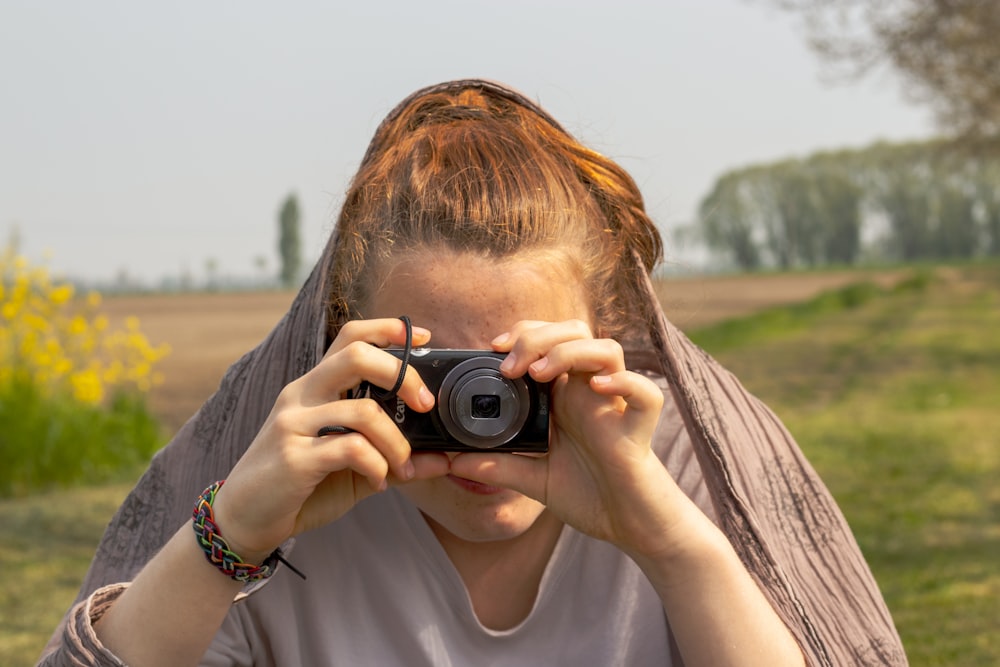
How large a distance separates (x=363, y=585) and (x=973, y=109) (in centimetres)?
1087

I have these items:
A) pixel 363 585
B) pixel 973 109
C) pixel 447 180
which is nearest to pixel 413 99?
pixel 447 180

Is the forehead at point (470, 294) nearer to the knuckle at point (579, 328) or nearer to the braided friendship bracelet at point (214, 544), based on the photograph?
the knuckle at point (579, 328)

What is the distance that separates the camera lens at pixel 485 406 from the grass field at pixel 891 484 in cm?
70

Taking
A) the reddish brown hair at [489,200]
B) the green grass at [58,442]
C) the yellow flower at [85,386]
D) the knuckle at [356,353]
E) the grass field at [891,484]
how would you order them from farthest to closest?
the yellow flower at [85,386] < the green grass at [58,442] < the grass field at [891,484] < the reddish brown hair at [489,200] < the knuckle at [356,353]

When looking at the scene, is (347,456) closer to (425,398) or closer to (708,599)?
(425,398)

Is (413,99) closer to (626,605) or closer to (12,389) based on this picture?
(626,605)

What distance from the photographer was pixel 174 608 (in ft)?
5.53

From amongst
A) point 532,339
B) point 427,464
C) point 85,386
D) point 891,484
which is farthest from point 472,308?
point 85,386

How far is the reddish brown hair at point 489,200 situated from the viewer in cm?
184

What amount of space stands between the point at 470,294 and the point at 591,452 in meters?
0.32

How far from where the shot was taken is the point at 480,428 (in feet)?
5.54

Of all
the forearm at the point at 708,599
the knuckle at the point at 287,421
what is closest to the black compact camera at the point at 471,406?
the knuckle at the point at 287,421

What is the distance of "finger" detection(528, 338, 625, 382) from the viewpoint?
1637mm

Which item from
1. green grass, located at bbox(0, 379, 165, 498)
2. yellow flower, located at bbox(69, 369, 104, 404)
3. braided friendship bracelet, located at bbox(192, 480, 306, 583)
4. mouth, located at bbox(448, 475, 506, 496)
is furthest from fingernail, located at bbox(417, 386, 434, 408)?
yellow flower, located at bbox(69, 369, 104, 404)
